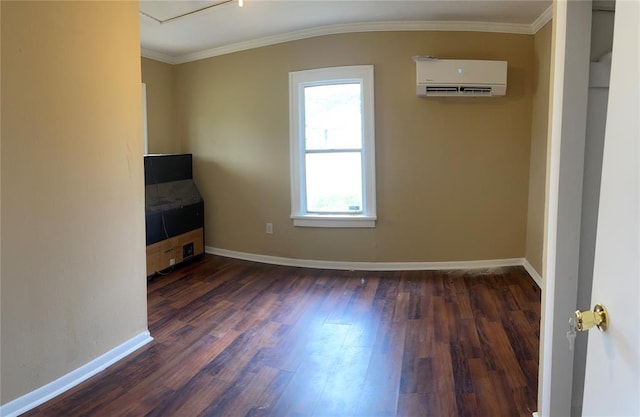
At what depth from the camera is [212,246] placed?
509 centimetres

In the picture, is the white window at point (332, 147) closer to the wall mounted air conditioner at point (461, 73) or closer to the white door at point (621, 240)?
the wall mounted air conditioner at point (461, 73)

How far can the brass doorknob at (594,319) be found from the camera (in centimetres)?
83

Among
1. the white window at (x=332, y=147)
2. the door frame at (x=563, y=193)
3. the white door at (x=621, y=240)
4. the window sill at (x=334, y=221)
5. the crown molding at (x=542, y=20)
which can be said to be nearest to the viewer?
the white door at (x=621, y=240)

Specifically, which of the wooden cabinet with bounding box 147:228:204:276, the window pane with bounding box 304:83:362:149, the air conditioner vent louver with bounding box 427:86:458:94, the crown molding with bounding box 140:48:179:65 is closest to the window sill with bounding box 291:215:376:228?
the window pane with bounding box 304:83:362:149

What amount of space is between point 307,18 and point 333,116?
0.96m

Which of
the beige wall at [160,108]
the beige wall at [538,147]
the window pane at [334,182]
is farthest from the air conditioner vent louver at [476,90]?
the beige wall at [160,108]

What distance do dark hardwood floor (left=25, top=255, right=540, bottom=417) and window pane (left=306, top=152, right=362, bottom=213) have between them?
824mm

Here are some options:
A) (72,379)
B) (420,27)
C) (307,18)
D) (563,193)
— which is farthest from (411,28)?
(72,379)

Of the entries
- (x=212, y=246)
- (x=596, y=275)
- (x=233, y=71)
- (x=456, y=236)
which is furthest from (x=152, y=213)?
(x=596, y=275)

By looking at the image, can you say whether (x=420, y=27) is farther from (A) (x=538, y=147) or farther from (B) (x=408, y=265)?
(B) (x=408, y=265)

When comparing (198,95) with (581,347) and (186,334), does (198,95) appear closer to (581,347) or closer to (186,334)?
(186,334)

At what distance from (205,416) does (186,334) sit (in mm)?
980

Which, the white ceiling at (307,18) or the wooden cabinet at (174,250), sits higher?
the white ceiling at (307,18)

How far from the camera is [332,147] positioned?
433 centimetres
